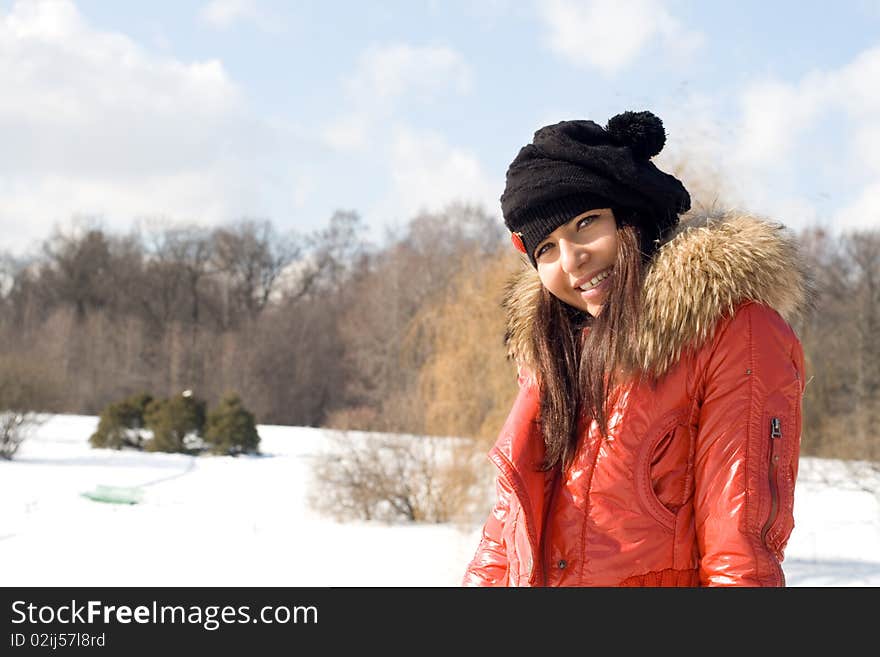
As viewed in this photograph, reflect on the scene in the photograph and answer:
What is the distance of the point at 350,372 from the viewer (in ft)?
126

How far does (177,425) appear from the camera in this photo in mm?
21578

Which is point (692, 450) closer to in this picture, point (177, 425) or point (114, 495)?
point (114, 495)

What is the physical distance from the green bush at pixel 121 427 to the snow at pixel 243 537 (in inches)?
137

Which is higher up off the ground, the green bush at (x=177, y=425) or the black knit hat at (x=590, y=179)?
the black knit hat at (x=590, y=179)

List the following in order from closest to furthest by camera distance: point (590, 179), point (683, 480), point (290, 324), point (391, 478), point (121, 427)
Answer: point (683, 480), point (590, 179), point (391, 478), point (121, 427), point (290, 324)

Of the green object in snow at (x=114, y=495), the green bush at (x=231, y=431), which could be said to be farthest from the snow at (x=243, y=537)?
the green bush at (x=231, y=431)

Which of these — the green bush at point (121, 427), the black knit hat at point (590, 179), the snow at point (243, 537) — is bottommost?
the snow at point (243, 537)

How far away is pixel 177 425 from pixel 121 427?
58.7 inches

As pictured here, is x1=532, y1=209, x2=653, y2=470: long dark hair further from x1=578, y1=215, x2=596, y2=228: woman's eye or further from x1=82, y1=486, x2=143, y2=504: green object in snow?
x1=82, y1=486, x2=143, y2=504: green object in snow

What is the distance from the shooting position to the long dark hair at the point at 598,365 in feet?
6.25

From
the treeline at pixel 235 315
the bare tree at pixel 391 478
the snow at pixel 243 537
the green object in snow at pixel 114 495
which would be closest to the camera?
the snow at pixel 243 537

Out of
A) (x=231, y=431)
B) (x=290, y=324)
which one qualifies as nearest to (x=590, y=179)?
(x=231, y=431)

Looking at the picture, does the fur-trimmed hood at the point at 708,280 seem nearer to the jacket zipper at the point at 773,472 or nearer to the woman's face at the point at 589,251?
the woman's face at the point at 589,251
